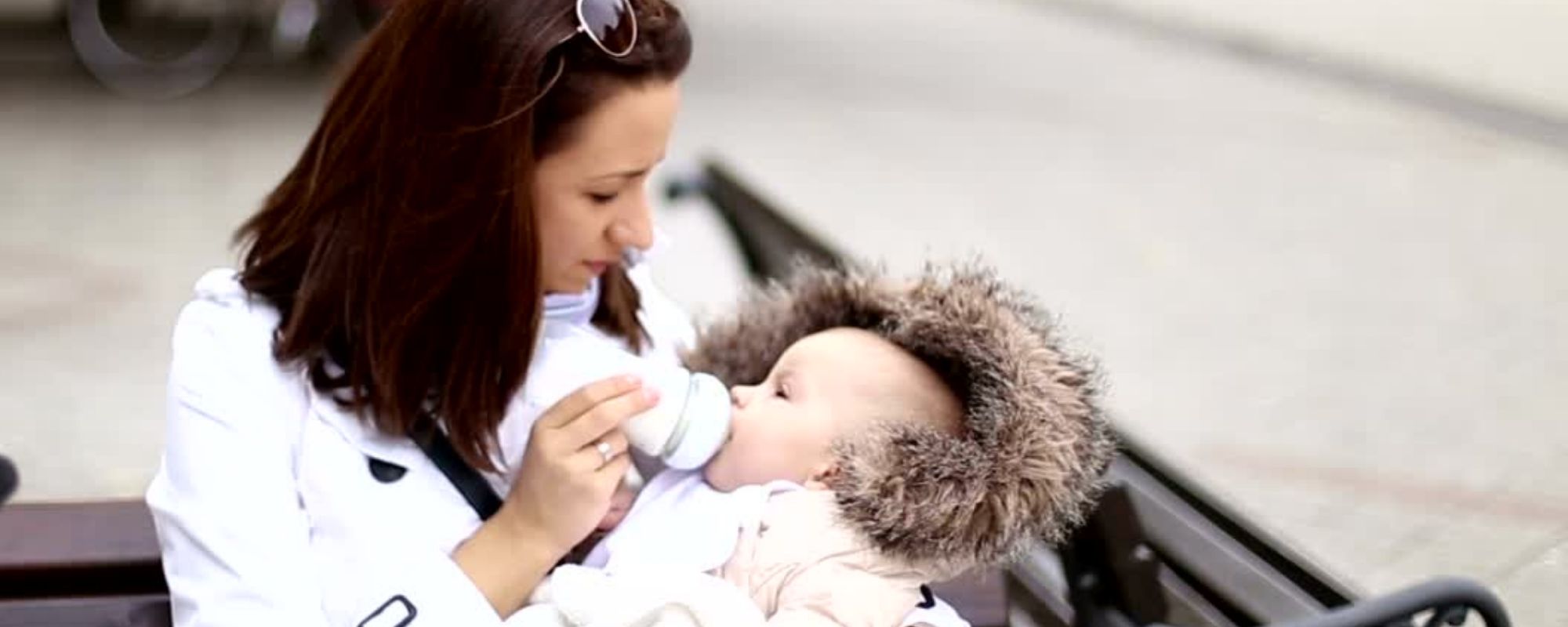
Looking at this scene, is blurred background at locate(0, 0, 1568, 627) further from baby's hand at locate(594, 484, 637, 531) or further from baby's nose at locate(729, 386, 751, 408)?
baby's hand at locate(594, 484, 637, 531)

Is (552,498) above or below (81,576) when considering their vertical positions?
above

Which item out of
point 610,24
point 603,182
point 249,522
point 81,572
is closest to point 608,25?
point 610,24

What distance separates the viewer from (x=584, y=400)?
1803mm

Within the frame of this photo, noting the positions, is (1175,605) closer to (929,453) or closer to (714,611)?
(929,453)

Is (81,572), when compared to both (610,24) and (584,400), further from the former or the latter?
(610,24)

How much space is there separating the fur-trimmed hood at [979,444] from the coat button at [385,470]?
429 millimetres

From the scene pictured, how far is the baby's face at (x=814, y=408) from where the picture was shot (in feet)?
6.19

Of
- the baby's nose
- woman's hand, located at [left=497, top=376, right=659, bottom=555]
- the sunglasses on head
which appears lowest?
woman's hand, located at [left=497, top=376, right=659, bottom=555]

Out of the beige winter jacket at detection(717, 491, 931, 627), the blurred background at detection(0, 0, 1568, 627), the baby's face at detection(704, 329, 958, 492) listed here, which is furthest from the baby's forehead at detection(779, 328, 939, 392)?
the blurred background at detection(0, 0, 1568, 627)

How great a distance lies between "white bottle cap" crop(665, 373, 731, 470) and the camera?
1.88 meters

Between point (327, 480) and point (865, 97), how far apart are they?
A: 7297 mm

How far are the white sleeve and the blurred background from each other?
91 cm

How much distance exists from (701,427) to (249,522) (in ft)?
1.47

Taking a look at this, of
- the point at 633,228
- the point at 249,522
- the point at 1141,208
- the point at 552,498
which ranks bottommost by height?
the point at 249,522
